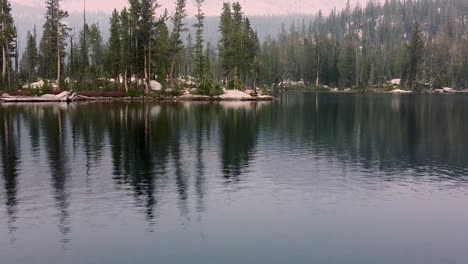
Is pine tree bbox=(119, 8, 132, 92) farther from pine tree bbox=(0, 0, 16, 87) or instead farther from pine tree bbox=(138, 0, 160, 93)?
pine tree bbox=(0, 0, 16, 87)

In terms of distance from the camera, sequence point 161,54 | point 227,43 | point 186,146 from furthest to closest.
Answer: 1. point 227,43
2. point 161,54
3. point 186,146

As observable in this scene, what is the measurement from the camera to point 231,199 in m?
25.8

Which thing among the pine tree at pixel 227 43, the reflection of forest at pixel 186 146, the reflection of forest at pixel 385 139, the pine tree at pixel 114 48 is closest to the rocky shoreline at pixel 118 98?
the pine tree at pixel 114 48

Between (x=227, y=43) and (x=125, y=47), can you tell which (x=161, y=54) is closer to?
(x=125, y=47)

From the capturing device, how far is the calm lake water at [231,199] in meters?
18.7

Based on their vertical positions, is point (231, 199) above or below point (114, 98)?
below

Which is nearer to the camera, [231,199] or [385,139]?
[231,199]

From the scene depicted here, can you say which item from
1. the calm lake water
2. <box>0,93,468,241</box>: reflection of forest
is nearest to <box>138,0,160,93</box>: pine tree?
<box>0,93,468,241</box>: reflection of forest

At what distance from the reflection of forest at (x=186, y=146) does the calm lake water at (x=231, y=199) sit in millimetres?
184

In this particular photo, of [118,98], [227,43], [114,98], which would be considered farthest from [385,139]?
[227,43]

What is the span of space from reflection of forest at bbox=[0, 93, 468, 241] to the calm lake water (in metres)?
0.18

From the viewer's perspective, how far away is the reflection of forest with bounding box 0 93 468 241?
96.6ft

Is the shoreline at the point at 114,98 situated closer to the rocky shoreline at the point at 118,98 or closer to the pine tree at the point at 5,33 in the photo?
the rocky shoreline at the point at 118,98

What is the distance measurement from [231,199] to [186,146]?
19190 mm
